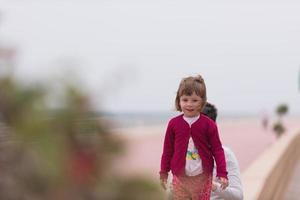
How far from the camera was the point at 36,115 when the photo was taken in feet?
3.02

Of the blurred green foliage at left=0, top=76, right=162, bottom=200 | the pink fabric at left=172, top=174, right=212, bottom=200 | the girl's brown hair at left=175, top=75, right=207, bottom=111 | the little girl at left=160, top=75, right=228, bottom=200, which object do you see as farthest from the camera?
the pink fabric at left=172, top=174, right=212, bottom=200

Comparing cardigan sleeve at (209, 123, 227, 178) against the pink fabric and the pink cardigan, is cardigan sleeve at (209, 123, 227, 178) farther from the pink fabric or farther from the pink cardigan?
the pink fabric

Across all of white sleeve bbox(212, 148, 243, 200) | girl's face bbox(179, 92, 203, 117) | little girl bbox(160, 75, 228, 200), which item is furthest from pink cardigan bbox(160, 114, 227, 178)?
white sleeve bbox(212, 148, 243, 200)

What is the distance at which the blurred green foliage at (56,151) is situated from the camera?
2.97 feet

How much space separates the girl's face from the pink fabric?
1.35 ft

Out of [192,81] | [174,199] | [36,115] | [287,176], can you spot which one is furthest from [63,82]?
[287,176]

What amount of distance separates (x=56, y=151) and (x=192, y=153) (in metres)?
3.43

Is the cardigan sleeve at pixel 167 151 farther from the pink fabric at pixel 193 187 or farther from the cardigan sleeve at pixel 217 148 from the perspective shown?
the cardigan sleeve at pixel 217 148

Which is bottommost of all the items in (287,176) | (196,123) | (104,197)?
(287,176)

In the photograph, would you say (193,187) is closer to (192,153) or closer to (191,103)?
(192,153)

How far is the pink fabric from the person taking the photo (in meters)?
4.37

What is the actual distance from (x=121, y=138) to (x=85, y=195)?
91 mm

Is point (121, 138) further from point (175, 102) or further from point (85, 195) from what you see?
point (175, 102)

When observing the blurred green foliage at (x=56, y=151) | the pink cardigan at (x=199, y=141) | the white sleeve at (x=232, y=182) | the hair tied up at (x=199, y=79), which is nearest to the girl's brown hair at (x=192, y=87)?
the hair tied up at (x=199, y=79)
